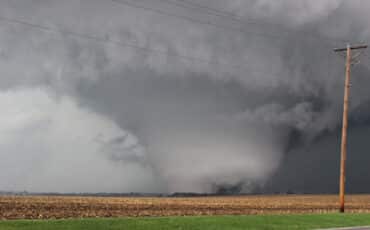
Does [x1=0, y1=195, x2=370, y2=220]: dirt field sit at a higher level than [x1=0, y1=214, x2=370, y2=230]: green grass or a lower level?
lower

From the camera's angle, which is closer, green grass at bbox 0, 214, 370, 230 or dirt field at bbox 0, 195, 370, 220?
green grass at bbox 0, 214, 370, 230

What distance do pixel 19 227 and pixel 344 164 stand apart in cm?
2807

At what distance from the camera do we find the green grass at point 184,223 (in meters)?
27.4

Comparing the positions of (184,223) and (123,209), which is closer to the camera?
(184,223)

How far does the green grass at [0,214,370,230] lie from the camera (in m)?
27.4

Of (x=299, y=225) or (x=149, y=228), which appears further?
(x=299, y=225)

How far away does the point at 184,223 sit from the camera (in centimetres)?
3000

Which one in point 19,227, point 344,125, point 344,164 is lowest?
point 19,227

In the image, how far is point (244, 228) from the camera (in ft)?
97.5

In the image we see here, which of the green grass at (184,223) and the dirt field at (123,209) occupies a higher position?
the green grass at (184,223)

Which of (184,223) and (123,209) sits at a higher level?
(184,223)

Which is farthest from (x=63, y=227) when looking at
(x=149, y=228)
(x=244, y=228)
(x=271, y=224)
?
(x=271, y=224)

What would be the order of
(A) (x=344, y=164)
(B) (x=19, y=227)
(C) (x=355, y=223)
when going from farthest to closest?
(A) (x=344, y=164), (C) (x=355, y=223), (B) (x=19, y=227)

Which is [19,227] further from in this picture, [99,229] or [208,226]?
[208,226]
